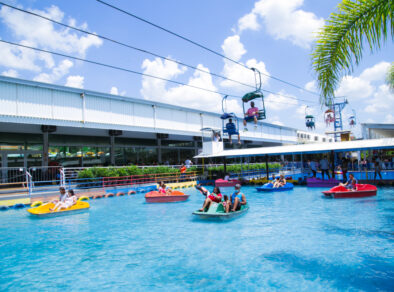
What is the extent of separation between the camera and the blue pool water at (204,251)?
21.2ft

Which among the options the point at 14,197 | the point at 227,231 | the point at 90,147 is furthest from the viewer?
the point at 90,147

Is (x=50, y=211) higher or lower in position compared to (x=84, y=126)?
lower

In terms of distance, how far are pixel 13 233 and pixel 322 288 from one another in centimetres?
1093

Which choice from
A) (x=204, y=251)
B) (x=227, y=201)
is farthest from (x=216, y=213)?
(x=204, y=251)

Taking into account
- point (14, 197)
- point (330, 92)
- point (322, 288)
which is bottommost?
point (322, 288)

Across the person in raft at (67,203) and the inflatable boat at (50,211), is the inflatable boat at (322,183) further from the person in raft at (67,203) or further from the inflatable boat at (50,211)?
the person in raft at (67,203)

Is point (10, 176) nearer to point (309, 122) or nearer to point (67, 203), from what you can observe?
point (67, 203)

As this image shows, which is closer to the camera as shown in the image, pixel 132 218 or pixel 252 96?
pixel 132 218

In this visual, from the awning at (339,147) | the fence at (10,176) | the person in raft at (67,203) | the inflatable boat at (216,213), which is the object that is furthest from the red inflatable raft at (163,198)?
the awning at (339,147)

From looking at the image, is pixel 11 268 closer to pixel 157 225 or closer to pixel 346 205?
pixel 157 225

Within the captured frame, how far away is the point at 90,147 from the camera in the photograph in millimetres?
28750

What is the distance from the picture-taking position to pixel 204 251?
8453 mm

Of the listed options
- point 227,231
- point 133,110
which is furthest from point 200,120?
point 227,231

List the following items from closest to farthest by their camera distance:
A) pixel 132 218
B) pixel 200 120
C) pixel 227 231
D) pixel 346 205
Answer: pixel 227 231, pixel 132 218, pixel 346 205, pixel 200 120
